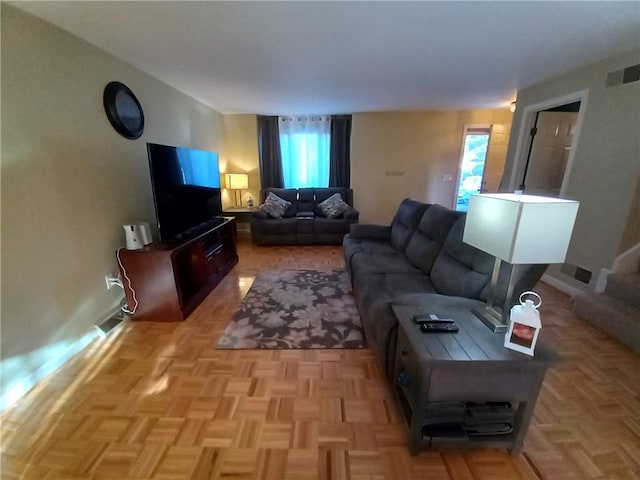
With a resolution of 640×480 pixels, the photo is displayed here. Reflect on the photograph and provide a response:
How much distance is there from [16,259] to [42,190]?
1.49ft

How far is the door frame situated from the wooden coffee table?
2718 mm

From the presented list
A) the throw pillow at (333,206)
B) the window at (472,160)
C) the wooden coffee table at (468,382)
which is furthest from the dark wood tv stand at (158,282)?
the window at (472,160)

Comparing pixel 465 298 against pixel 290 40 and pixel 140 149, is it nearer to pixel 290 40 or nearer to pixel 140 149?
pixel 290 40

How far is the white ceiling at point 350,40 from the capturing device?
160cm

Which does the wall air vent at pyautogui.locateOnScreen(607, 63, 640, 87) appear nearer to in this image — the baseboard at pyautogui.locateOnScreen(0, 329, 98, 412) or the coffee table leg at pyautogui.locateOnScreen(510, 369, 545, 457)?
the coffee table leg at pyautogui.locateOnScreen(510, 369, 545, 457)

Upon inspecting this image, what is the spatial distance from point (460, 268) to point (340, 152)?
383 cm

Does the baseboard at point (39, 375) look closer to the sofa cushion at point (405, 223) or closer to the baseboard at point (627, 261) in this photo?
the sofa cushion at point (405, 223)

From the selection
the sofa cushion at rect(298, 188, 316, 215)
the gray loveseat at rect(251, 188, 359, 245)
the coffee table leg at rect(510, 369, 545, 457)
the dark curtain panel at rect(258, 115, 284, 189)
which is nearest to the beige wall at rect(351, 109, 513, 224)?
the sofa cushion at rect(298, 188, 316, 215)

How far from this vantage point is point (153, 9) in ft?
5.19

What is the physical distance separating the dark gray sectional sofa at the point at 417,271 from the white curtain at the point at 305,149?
8.35 ft

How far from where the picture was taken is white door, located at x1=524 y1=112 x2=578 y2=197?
337 cm

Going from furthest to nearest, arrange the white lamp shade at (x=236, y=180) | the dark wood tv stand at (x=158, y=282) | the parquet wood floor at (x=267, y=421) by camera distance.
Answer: the white lamp shade at (x=236, y=180), the dark wood tv stand at (x=158, y=282), the parquet wood floor at (x=267, y=421)

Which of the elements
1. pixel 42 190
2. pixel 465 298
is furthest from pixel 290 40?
pixel 465 298

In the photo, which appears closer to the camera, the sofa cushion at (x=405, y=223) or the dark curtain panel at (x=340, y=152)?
the sofa cushion at (x=405, y=223)
